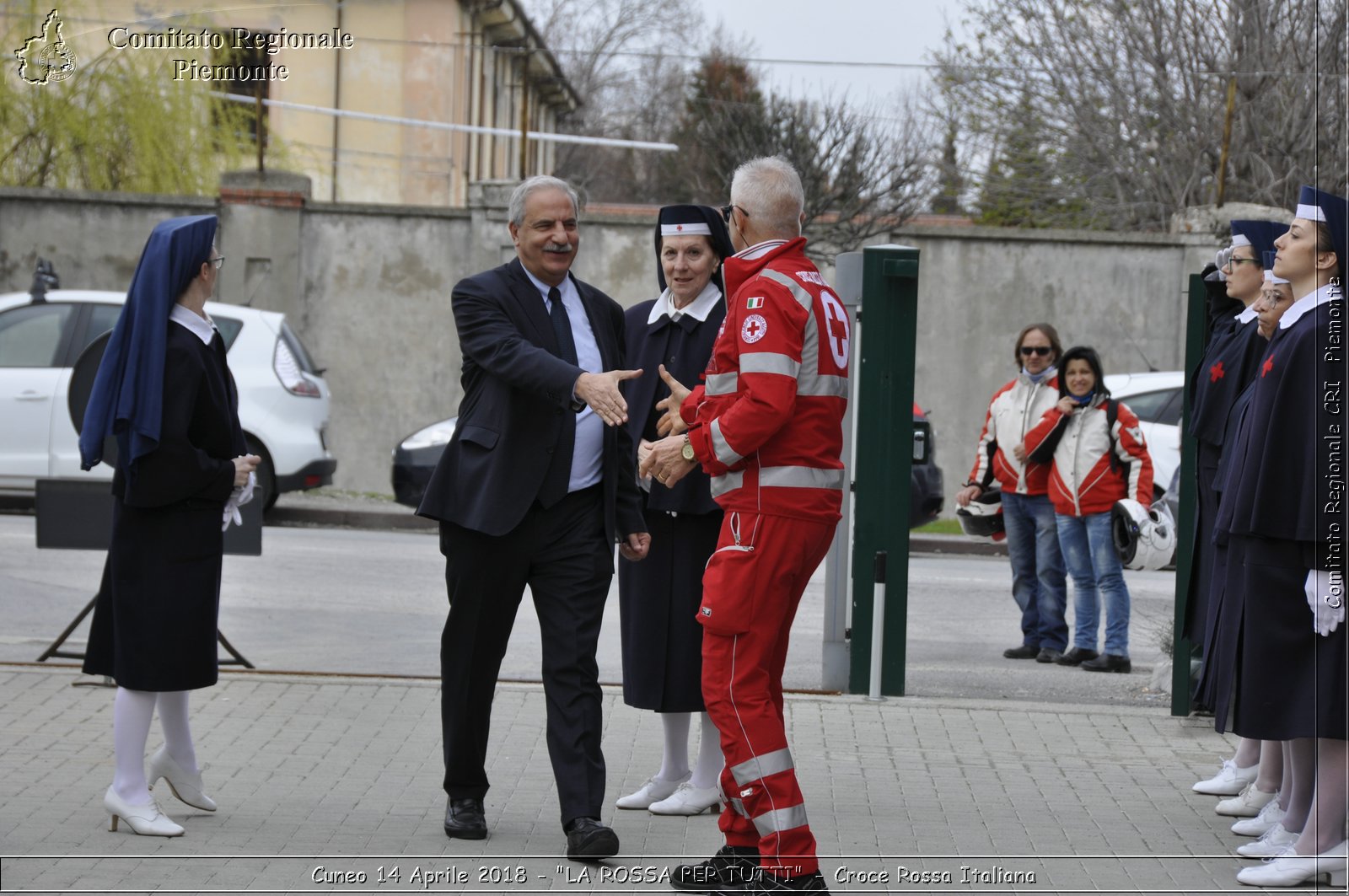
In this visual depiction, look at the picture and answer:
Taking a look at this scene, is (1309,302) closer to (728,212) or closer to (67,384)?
(728,212)

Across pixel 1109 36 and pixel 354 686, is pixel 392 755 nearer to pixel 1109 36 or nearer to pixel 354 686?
pixel 354 686

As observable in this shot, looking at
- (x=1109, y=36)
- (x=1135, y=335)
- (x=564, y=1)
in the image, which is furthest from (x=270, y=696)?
(x=564, y=1)

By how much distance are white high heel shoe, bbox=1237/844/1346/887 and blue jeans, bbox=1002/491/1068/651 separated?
4.47 metres

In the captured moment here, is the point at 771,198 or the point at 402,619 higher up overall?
the point at 771,198

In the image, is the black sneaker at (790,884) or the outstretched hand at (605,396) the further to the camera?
the outstretched hand at (605,396)

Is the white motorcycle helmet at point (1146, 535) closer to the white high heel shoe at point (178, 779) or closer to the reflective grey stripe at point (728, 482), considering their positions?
the reflective grey stripe at point (728, 482)

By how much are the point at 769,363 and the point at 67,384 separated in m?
10.8

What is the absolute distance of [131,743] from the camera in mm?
5223

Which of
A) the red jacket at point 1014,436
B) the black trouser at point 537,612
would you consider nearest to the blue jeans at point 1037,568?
the red jacket at point 1014,436

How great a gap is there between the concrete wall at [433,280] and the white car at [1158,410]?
16.6 ft

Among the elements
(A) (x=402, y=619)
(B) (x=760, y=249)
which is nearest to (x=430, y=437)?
(A) (x=402, y=619)

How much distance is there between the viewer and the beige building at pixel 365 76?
2356 cm

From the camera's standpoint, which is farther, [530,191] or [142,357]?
[530,191]

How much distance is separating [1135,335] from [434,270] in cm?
863
